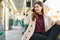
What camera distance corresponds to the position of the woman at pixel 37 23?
242cm

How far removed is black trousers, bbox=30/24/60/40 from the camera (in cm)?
219

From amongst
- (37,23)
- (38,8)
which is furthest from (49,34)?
(38,8)

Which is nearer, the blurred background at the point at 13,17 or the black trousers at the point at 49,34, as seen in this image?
the black trousers at the point at 49,34

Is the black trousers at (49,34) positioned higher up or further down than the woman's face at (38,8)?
further down

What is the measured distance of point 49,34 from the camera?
2246 mm

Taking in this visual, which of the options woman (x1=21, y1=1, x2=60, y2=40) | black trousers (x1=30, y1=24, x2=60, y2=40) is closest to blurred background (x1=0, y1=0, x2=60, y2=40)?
woman (x1=21, y1=1, x2=60, y2=40)

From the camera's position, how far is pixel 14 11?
8.36 ft

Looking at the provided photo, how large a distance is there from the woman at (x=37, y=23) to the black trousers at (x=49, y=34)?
0.07ft

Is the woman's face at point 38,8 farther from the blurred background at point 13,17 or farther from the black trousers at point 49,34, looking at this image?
the black trousers at point 49,34

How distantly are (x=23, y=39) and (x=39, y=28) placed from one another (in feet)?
0.92

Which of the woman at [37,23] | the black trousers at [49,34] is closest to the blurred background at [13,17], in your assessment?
the woman at [37,23]

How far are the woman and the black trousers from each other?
2 centimetres

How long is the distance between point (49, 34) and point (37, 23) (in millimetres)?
299

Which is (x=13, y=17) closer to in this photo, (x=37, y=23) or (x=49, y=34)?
(x=37, y=23)
